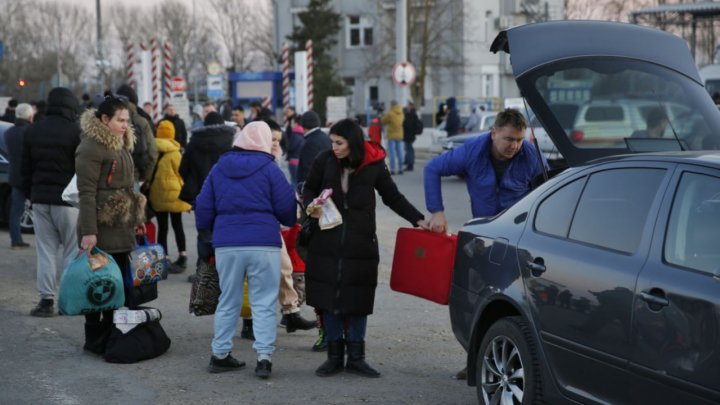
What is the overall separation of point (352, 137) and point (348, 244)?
72cm

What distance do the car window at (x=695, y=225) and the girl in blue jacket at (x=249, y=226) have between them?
3.20 m

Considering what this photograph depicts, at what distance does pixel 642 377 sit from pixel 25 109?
10793 millimetres

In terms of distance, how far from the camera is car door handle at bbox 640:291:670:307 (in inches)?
181

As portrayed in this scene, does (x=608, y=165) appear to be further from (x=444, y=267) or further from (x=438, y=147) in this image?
(x=438, y=147)

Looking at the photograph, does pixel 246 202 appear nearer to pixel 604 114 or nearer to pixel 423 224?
pixel 423 224

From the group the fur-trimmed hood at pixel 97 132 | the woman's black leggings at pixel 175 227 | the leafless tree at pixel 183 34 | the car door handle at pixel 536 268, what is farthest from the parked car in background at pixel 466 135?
the leafless tree at pixel 183 34

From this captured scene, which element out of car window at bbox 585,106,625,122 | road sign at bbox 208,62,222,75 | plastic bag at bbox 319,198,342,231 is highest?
road sign at bbox 208,62,222,75

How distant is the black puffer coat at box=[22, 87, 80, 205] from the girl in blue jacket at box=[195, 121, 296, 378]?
236 centimetres

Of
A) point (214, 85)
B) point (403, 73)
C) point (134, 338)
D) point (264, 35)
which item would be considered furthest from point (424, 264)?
point (264, 35)

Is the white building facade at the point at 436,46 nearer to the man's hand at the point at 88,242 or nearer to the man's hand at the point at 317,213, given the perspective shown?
the man's hand at the point at 88,242

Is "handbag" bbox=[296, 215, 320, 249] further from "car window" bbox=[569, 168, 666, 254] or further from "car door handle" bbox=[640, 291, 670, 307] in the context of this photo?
"car door handle" bbox=[640, 291, 670, 307]

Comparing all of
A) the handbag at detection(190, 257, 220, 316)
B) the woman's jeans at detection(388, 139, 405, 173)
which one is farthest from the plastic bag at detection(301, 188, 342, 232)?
the woman's jeans at detection(388, 139, 405, 173)

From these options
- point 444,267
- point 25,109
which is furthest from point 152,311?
point 25,109

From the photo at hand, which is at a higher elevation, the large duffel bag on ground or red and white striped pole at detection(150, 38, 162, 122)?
red and white striped pole at detection(150, 38, 162, 122)
